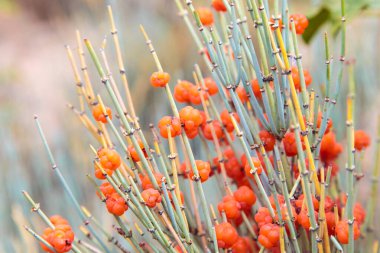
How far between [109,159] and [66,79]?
2.58 meters

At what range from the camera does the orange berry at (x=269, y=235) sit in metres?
0.54

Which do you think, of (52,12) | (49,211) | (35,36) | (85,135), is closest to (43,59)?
(35,36)

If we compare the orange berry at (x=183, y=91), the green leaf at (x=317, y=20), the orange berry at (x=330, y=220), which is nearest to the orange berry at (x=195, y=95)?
the orange berry at (x=183, y=91)

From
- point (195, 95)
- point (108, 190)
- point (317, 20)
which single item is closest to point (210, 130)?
point (195, 95)

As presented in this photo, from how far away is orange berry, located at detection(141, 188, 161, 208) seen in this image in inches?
21.8

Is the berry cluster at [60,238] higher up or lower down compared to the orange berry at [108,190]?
lower down

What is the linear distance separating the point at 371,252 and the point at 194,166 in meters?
0.35

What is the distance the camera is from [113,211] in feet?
1.88

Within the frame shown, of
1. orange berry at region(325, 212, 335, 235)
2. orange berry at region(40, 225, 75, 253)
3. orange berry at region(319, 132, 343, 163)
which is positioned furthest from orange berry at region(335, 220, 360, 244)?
orange berry at region(40, 225, 75, 253)

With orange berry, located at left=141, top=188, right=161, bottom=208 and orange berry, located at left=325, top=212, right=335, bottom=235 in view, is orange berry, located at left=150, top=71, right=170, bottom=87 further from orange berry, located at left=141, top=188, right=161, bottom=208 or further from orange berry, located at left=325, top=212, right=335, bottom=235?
orange berry, located at left=325, top=212, right=335, bottom=235

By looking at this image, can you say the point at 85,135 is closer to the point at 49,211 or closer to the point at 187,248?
the point at 49,211

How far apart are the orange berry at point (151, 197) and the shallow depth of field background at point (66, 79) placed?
0.88ft

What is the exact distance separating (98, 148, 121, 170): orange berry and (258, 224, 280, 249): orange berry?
0.17 meters

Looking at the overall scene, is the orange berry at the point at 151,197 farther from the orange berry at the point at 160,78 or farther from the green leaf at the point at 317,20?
the green leaf at the point at 317,20
